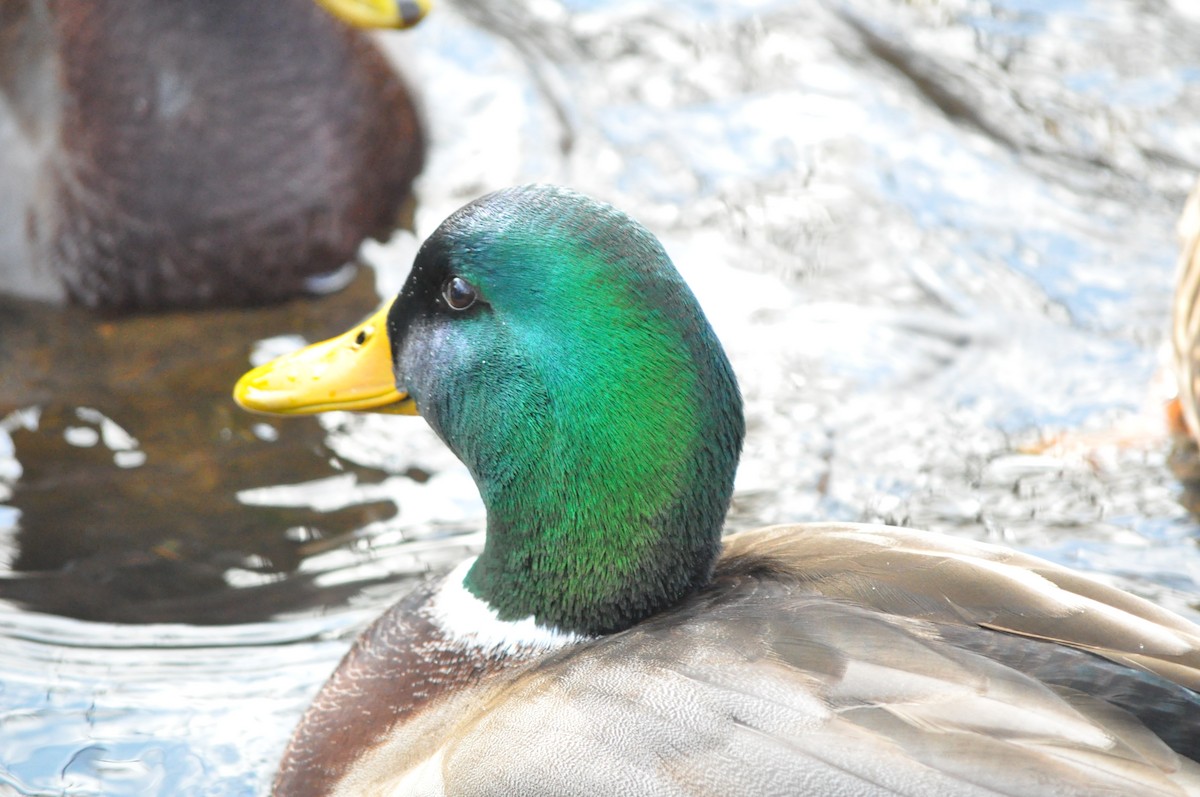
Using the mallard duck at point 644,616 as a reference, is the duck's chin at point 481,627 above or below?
below

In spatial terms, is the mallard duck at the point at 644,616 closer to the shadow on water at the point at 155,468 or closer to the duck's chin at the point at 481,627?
the duck's chin at the point at 481,627

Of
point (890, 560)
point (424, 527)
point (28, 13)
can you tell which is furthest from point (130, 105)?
point (890, 560)

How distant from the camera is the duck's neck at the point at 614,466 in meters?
2.66

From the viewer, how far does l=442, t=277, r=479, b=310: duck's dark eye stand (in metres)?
2.78

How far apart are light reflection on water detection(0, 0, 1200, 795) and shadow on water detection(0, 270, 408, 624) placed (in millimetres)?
17

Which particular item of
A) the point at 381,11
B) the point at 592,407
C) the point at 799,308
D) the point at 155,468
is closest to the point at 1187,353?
the point at 799,308

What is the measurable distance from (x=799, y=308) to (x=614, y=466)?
232 centimetres

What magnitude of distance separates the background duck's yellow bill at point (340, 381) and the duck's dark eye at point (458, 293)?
233mm

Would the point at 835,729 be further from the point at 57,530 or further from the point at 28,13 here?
the point at 28,13

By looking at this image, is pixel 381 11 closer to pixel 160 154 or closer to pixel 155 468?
pixel 160 154

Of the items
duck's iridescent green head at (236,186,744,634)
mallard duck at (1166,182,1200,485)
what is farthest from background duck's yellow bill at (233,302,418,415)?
mallard duck at (1166,182,1200,485)

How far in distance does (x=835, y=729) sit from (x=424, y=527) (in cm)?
193

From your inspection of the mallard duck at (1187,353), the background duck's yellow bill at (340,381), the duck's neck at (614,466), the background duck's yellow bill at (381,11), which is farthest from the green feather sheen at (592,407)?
the background duck's yellow bill at (381,11)

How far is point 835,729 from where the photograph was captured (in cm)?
232
